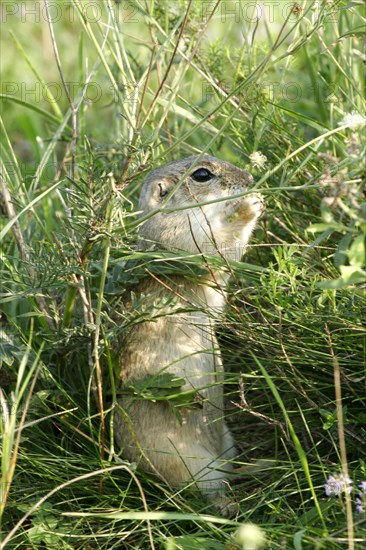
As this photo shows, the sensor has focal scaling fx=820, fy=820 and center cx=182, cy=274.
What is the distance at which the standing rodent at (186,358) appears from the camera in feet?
10.4

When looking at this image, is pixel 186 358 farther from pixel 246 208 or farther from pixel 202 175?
pixel 202 175

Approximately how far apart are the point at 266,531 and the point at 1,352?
1.20 meters

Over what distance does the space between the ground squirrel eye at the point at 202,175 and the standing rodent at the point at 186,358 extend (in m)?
0.12

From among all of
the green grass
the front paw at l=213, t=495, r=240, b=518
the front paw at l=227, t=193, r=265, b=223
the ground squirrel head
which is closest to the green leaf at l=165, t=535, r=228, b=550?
the green grass

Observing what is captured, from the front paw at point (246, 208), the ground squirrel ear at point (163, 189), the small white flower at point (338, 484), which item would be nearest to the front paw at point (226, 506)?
the small white flower at point (338, 484)

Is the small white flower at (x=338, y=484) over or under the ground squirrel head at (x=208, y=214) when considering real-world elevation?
under

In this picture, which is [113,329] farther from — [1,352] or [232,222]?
[232,222]

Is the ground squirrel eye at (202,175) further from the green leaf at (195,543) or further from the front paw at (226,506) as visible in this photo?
the green leaf at (195,543)

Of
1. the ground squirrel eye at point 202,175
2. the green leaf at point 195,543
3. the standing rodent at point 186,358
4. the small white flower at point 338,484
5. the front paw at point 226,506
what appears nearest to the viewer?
the small white flower at point 338,484

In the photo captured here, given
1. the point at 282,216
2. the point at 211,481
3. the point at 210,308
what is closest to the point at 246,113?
the point at 282,216

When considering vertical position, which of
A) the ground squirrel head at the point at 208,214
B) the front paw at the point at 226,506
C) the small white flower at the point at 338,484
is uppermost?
the ground squirrel head at the point at 208,214

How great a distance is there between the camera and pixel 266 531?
2.50 meters

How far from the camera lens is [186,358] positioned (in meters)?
3.22

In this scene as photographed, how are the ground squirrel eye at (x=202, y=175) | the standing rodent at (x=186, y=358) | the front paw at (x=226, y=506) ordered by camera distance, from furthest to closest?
the ground squirrel eye at (x=202, y=175), the standing rodent at (x=186, y=358), the front paw at (x=226, y=506)
